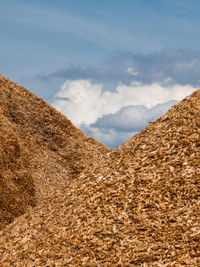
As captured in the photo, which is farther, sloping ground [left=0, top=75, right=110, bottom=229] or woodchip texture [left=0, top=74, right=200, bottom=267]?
sloping ground [left=0, top=75, right=110, bottom=229]

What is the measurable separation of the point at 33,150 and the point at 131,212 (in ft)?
33.2

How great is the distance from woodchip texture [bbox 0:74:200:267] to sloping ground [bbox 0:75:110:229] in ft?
9.56

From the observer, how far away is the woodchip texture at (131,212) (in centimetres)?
732

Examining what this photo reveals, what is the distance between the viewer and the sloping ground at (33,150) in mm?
14086

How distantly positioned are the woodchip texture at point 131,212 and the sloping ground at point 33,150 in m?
2.91

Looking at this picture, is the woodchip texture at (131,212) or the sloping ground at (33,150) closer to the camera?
the woodchip texture at (131,212)

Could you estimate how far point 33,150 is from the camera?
57.5ft

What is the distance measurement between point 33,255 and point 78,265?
1509 mm

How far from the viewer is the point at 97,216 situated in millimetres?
8562

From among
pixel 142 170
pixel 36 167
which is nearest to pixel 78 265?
pixel 142 170

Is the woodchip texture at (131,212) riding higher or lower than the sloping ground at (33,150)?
lower

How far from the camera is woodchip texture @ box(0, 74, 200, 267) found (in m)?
7.32

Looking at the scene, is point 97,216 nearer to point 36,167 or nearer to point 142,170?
point 142,170

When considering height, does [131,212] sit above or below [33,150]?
below
